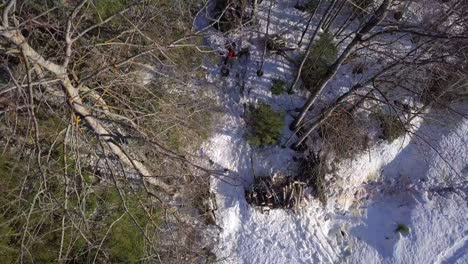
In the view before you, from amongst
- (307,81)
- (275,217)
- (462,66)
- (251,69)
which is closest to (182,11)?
(251,69)

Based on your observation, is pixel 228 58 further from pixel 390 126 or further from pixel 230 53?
pixel 390 126

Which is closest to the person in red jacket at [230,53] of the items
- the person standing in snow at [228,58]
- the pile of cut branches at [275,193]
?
the person standing in snow at [228,58]

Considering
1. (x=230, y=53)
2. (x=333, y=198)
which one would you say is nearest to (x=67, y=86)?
(x=230, y=53)

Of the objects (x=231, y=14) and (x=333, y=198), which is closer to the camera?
(x=231, y=14)

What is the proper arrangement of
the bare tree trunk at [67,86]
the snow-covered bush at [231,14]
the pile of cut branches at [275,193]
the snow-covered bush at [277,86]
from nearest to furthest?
the bare tree trunk at [67,86]
the snow-covered bush at [231,14]
the pile of cut branches at [275,193]
the snow-covered bush at [277,86]

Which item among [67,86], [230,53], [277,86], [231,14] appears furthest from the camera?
[277,86]

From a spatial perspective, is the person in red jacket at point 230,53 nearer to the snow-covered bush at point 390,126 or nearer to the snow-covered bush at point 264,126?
the snow-covered bush at point 264,126

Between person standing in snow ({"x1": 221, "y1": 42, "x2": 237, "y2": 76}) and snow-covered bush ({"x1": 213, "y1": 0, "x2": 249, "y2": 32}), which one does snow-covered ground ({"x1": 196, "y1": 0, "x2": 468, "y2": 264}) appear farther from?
snow-covered bush ({"x1": 213, "y1": 0, "x2": 249, "y2": 32})
